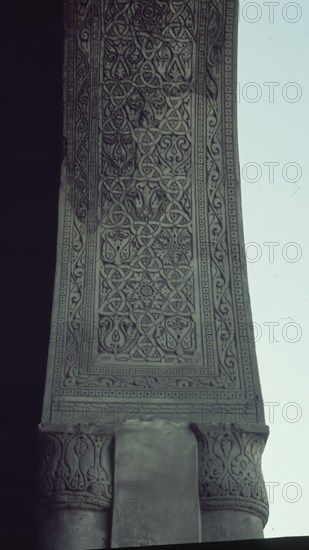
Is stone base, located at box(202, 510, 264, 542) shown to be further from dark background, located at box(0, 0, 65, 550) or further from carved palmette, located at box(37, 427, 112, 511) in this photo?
dark background, located at box(0, 0, 65, 550)

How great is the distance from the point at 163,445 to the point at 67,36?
1731mm

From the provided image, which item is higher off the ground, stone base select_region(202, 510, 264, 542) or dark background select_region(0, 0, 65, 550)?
dark background select_region(0, 0, 65, 550)

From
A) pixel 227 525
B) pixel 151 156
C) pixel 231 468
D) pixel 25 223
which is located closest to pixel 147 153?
pixel 151 156

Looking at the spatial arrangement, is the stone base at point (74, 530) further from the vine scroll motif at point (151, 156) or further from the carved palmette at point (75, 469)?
the vine scroll motif at point (151, 156)

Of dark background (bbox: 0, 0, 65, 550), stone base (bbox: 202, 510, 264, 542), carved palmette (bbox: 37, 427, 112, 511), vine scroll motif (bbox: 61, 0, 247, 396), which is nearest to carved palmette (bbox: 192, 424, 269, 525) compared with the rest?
stone base (bbox: 202, 510, 264, 542)

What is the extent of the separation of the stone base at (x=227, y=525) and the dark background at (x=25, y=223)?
1289 mm

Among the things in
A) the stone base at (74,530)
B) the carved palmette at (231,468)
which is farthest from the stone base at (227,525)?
the stone base at (74,530)

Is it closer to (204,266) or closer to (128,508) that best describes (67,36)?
(204,266)

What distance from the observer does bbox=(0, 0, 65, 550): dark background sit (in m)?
4.06

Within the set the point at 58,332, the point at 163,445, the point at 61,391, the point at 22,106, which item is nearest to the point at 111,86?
the point at 22,106

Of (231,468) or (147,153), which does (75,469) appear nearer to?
(231,468)

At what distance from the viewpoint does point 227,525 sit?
9.66 ft

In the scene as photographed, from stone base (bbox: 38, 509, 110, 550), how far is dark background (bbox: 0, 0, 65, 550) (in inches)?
43.7

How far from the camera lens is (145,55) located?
3.64m
